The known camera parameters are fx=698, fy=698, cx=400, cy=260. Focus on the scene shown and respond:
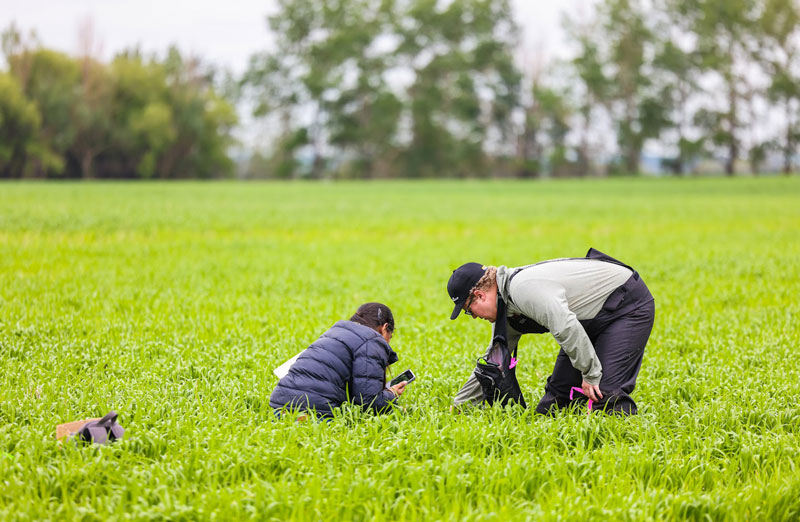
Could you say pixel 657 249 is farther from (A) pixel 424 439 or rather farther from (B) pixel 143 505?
(B) pixel 143 505

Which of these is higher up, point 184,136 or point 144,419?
point 184,136

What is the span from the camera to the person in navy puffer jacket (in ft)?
17.6

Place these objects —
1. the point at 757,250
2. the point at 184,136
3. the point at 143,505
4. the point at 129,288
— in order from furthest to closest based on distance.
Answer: the point at 184,136 < the point at 757,250 < the point at 129,288 < the point at 143,505

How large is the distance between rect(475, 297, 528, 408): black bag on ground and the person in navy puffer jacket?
75cm

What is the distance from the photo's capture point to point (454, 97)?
76.3 m

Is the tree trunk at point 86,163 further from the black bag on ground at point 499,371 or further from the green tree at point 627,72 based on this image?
the black bag on ground at point 499,371

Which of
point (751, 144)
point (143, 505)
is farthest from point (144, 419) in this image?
point (751, 144)

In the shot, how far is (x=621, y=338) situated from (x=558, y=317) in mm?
703

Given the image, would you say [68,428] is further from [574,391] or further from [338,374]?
[574,391]

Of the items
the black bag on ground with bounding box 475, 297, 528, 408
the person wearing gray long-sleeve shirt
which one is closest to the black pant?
the person wearing gray long-sleeve shirt

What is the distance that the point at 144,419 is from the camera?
16.8 ft

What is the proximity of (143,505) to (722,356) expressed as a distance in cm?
607

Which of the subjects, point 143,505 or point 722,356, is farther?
point 722,356

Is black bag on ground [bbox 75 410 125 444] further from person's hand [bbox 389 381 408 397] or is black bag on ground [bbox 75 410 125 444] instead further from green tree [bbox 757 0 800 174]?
green tree [bbox 757 0 800 174]
